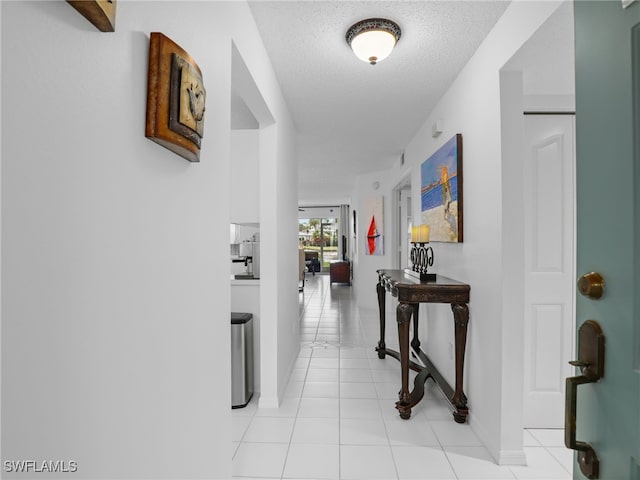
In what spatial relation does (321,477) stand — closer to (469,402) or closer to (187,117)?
(469,402)

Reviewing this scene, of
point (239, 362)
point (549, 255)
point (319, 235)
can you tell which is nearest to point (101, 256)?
point (239, 362)

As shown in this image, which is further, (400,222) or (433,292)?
(400,222)

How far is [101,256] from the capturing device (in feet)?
2.38

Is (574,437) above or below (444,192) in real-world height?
below

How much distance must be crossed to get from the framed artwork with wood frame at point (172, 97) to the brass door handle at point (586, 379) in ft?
3.53

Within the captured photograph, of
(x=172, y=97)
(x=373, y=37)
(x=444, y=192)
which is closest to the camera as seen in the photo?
(x=172, y=97)

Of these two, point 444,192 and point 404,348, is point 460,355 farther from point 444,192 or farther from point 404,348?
point 444,192

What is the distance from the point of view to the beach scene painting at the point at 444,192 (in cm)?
250

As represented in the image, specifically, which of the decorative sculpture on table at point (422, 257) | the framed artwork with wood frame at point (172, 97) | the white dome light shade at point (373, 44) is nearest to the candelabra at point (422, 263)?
the decorative sculpture on table at point (422, 257)

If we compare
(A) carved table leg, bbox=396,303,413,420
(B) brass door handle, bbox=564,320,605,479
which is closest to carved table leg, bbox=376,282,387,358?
(A) carved table leg, bbox=396,303,413,420

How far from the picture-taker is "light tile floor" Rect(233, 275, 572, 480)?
1873 millimetres

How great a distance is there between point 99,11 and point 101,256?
0.47m

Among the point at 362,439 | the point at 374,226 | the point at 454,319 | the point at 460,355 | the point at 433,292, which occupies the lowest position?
the point at 362,439

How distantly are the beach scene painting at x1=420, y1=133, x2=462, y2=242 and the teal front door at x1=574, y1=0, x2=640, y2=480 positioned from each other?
1722 mm
